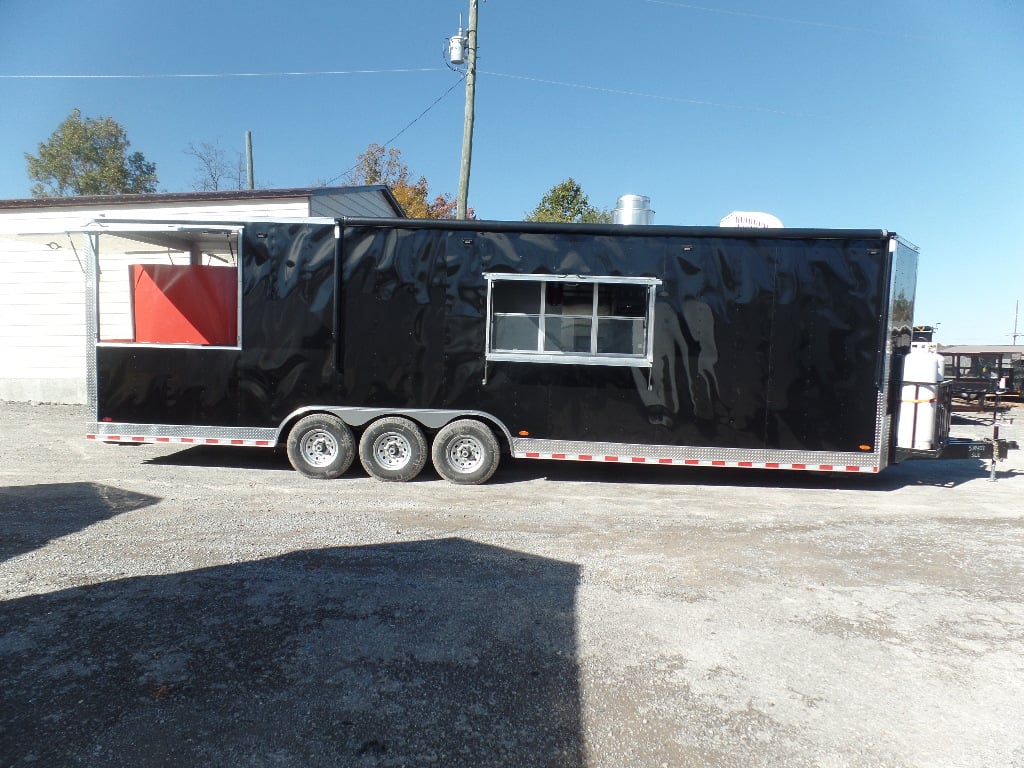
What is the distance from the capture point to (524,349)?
770 cm

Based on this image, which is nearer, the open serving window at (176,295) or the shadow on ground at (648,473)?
the open serving window at (176,295)

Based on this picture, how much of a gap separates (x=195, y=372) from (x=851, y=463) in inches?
291

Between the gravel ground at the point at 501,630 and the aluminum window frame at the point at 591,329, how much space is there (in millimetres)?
1533

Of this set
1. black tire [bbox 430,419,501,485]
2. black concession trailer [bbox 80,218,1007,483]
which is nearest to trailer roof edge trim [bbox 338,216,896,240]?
black concession trailer [bbox 80,218,1007,483]

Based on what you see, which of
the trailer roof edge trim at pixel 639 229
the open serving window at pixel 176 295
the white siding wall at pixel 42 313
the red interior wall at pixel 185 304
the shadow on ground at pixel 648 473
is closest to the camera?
the trailer roof edge trim at pixel 639 229

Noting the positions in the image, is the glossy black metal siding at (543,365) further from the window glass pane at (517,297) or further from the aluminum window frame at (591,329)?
the window glass pane at (517,297)

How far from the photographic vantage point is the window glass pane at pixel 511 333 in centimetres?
771

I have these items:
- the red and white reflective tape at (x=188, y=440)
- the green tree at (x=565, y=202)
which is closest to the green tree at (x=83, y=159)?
the green tree at (x=565, y=202)

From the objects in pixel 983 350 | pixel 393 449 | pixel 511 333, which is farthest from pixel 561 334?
pixel 983 350

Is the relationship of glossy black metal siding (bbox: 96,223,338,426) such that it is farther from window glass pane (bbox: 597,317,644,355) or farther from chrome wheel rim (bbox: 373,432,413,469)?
window glass pane (bbox: 597,317,644,355)

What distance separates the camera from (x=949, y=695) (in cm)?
A: 338

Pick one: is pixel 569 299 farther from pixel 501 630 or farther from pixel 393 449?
pixel 501 630

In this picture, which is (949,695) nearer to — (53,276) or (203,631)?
(203,631)

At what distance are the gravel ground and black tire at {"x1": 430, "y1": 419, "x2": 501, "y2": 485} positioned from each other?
616 mm
